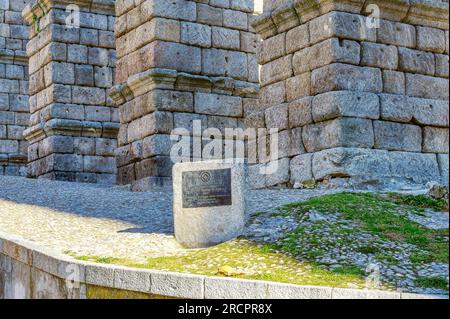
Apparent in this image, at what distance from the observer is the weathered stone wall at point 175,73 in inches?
537

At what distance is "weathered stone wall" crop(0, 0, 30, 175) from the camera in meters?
20.3

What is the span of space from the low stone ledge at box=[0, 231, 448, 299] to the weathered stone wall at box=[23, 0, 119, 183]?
950 centimetres

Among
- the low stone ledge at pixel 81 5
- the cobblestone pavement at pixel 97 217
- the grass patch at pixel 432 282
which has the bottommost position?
the grass patch at pixel 432 282

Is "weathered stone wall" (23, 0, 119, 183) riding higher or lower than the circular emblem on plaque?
higher

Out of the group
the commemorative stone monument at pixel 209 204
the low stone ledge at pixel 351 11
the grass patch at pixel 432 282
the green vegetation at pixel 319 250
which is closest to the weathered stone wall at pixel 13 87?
the low stone ledge at pixel 351 11

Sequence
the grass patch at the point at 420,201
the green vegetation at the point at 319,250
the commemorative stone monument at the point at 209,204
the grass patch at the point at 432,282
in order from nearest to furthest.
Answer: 1. the grass patch at the point at 432,282
2. the green vegetation at the point at 319,250
3. the commemorative stone monument at the point at 209,204
4. the grass patch at the point at 420,201

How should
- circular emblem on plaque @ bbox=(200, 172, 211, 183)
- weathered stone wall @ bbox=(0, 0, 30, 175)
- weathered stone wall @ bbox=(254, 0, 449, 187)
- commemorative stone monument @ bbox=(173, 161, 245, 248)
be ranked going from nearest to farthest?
commemorative stone monument @ bbox=(173, 161, 245, 248)
circular emblem on plaque @ bbox=(200, 172, 211, 183)
weathered stone wall @ bbox=(254, 0, 449, 187)
weathered stone wall @ bbox=(0, 0, 30, 175)

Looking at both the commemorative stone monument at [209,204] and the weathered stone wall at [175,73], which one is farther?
the weathered stone wall at [175,73]

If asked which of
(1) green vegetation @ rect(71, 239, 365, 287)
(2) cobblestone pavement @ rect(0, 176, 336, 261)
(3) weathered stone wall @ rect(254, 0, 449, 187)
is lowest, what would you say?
(1) green vegetation @ rect(71, 239, 365, 287)

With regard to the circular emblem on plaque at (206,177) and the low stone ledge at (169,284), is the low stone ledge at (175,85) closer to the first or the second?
the circular emblem on plaque at (206,177)

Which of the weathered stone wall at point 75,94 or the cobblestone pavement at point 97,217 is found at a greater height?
the weathered stone wall at point 75,94

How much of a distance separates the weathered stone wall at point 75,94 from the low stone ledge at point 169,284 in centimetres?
950

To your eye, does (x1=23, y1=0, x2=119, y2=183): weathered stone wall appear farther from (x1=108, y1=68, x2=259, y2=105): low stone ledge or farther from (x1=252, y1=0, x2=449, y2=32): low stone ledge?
(x1=252, y1=0, x2=449, y2=32): low stone ledge

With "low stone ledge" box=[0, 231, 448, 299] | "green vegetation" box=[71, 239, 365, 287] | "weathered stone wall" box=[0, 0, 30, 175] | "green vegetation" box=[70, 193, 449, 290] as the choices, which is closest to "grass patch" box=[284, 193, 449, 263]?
"green vegetation" box=[70, 193, 449, 290]
